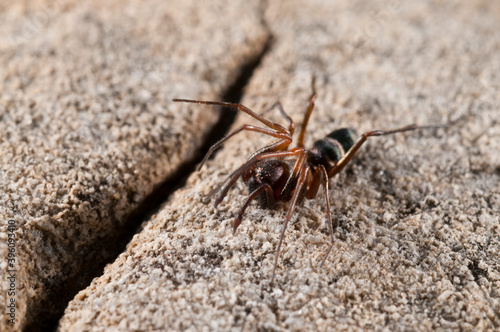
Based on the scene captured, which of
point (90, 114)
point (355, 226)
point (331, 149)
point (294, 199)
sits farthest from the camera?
point (90, 114)

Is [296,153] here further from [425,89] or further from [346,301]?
[425,89]

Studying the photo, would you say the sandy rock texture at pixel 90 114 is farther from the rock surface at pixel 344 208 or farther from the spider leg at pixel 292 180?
the spider leg at pixel 292 180

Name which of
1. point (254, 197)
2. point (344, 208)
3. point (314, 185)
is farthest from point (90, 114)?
point (344, 208)


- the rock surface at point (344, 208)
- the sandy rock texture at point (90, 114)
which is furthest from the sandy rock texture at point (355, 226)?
the sandy rock texture at point (90, 114)

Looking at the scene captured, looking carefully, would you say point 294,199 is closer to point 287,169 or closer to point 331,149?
point 287,169

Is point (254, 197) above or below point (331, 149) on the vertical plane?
below

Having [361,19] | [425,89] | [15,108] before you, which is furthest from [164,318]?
[361,19]
